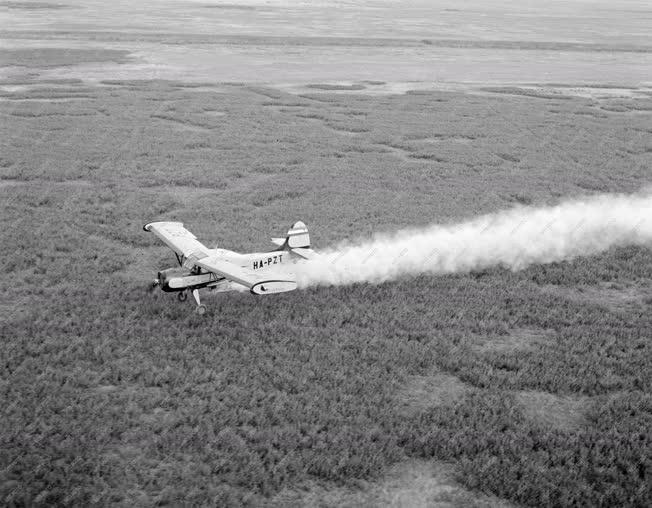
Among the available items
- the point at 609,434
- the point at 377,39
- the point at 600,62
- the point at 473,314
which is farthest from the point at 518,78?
the point at 609,434

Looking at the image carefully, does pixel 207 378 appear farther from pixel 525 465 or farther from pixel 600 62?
pixel 600 62

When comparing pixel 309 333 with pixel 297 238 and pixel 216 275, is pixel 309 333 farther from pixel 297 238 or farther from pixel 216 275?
pixel 297 238

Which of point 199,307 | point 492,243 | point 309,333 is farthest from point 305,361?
point 492,243

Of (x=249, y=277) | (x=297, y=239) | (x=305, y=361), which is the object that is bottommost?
(x=305, y=361)

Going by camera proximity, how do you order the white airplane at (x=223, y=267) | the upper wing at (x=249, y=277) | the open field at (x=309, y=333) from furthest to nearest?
the white airplane at (x=223, y=267) → the upper wing at (x=249, y=277) → the open field at (x=309, y=333)

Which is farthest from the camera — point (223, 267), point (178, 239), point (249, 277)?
point (178, 239)

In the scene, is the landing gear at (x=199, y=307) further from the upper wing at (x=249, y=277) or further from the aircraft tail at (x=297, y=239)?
the aircraft tail at (x=297, y=239)

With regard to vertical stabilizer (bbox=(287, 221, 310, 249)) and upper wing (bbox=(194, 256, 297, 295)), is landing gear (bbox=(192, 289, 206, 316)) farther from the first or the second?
vertical stabilizer (bbox=(287, 221, 310, 249))

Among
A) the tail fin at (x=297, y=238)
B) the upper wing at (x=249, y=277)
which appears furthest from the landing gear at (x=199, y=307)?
the tail fin at (x=297, y=238)
